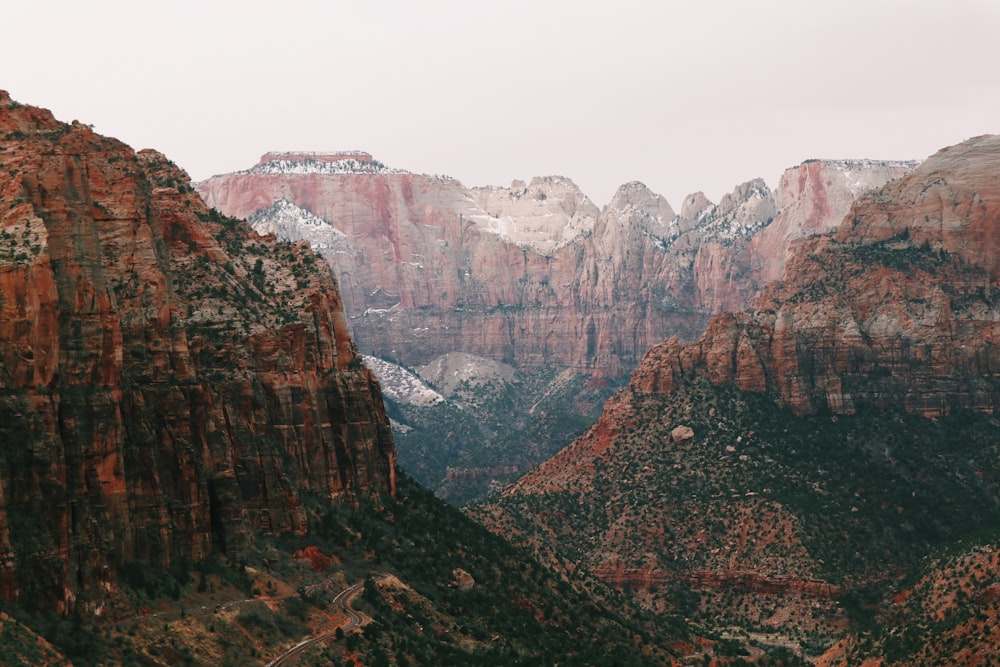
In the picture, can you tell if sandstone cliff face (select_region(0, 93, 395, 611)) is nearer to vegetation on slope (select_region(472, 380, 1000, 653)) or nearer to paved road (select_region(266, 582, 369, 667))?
paved road (select_region(266, 582, 369, 667))

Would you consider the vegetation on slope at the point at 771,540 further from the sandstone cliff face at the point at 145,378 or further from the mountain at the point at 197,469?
the sandstone cliff face at the point at 145,378

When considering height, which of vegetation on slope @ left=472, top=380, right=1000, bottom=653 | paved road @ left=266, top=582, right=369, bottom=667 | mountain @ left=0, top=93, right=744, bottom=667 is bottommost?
vegetation on slope @ left=472, top=380, right=1000, bottom=653

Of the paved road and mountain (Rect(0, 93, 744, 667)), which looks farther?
the paved road

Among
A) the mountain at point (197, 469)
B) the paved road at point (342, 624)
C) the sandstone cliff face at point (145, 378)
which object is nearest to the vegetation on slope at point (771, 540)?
the mountain at point (197, 469)

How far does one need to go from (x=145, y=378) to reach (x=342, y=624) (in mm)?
20748

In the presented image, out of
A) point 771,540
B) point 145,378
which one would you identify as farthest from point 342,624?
point 771,540

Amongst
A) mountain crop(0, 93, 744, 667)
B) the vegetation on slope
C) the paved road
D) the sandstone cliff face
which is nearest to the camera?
the sandstone cliff face

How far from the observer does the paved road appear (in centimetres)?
9538

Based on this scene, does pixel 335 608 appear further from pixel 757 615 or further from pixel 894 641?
pixel 757 615

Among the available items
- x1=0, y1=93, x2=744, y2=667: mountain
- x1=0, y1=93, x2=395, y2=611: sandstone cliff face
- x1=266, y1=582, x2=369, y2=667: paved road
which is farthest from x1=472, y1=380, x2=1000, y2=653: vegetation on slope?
x1=266, y1=582, x2=369, y2=667: paved road

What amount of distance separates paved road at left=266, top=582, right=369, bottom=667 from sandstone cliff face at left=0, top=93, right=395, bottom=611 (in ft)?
22.1

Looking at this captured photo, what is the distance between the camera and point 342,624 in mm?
104562

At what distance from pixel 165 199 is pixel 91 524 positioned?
37.5m

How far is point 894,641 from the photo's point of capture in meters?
143
